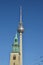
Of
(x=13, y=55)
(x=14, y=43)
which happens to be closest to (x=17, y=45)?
(x=14, y=43)

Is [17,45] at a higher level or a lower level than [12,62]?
higher

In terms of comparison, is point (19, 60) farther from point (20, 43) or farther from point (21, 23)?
point (21, 23)

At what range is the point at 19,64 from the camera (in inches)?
3826

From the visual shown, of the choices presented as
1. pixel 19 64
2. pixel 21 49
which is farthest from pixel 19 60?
pixel 21 49

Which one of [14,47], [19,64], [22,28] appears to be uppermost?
[22,28]

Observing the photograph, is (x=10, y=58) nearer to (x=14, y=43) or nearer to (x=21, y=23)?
(x=14, y=43)

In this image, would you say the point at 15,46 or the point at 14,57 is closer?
the point at 14,57

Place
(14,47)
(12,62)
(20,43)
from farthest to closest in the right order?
1. (20,43)
2. (14,47)
3. (12,62)

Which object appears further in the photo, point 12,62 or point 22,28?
point 22,28

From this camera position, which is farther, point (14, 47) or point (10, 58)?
point (14, 47)

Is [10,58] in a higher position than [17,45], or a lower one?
lower

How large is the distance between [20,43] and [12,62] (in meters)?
15.9

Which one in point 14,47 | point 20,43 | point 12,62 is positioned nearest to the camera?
point 12,62

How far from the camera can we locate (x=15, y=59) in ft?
314
